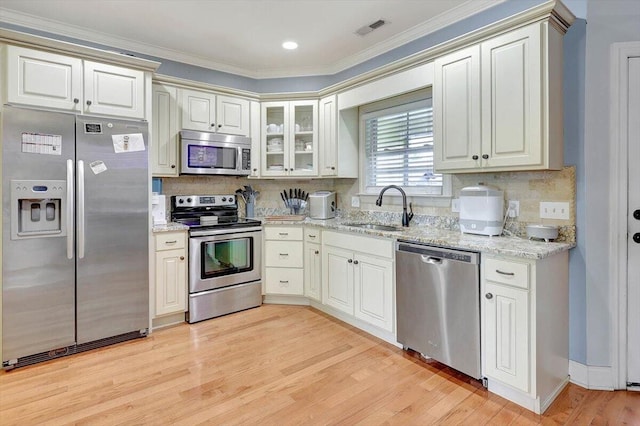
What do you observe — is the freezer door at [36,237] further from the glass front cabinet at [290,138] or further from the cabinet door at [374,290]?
the cabinet door at [374,290]

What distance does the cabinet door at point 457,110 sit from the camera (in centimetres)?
244

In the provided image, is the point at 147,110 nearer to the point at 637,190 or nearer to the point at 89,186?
the point at 89,186

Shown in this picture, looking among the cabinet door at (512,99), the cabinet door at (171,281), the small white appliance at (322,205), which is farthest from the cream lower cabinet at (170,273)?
the cabinet door at (512,99)

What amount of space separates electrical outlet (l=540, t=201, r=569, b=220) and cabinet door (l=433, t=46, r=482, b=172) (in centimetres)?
52

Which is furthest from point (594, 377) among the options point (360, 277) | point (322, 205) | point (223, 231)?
point (223, 231)

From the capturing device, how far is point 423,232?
9.05ft

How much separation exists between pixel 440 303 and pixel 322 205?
1.83 meters

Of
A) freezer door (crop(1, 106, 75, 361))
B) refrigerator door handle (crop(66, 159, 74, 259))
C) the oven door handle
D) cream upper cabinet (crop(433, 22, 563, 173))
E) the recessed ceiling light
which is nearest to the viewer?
cream upper cabinet (crop(433, 22, 563, 173))

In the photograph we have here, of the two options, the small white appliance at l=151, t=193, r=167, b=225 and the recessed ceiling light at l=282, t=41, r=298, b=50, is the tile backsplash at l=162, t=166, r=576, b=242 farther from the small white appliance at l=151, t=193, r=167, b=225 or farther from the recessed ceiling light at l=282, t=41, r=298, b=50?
the recessed ceiling light at l=282, t=41, r=298, b=50

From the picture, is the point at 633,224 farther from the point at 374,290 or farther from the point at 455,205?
the point at 374,290

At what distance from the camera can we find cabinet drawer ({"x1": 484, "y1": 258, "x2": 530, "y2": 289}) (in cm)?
191

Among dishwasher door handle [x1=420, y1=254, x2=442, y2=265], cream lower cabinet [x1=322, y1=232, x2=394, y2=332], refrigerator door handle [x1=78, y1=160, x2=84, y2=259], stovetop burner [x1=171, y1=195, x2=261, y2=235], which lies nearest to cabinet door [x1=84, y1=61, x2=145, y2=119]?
refrigerator door handle [x1=78, y1=160, x2=84, y2=259]

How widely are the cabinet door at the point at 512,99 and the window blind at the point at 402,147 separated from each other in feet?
2.61

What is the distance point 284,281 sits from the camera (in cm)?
375
